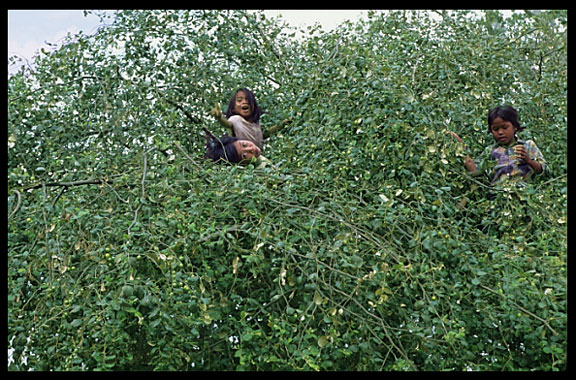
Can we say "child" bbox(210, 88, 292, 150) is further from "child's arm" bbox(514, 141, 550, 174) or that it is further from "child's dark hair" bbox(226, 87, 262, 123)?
"child's arm" bbox(514, 141, 550, 174)

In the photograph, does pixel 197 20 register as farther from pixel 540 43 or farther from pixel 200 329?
pixel 200 329

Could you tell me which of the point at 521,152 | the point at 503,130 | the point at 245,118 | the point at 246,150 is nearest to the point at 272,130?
Result: the point at 245,118

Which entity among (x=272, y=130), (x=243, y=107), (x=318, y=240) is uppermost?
(x=243, y=107)

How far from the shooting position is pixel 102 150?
4.82m

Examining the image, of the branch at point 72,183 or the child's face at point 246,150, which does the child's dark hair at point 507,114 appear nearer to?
the child's face at point 246,150

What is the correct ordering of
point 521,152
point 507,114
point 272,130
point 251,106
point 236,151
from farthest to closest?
point 272,130, point 251,106, point 236,151, point 507,114, point 521,152

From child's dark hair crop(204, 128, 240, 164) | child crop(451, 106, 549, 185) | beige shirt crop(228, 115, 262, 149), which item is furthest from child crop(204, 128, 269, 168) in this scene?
child crop(451, 106, 549, 185)

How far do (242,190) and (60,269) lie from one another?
86 centimetres

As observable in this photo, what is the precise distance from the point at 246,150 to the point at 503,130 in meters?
1.42

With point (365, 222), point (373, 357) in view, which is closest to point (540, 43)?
point (365, 222)

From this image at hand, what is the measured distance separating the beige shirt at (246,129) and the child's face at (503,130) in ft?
4.53

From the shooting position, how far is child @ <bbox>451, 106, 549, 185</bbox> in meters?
4.49

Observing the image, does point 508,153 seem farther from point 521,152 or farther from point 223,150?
point 223,150

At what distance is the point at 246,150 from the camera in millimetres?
4906
